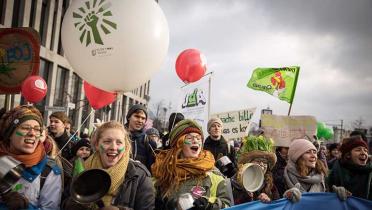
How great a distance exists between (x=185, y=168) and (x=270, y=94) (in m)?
5.12

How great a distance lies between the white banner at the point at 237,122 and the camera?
762cm

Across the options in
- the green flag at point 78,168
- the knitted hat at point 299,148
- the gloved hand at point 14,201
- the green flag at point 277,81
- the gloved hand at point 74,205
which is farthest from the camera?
the green flag at point 277,81

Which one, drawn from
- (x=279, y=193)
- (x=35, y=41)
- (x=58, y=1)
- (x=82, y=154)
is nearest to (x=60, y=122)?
(x=82, y=154)

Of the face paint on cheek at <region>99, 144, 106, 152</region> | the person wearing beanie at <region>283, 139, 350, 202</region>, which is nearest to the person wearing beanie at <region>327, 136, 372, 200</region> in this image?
the person wearing beanie at <region>283, 139, 350, 202</region>

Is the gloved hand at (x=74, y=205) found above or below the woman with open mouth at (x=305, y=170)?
below

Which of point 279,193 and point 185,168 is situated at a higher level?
point 185,168

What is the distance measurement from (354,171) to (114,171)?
2.61 m

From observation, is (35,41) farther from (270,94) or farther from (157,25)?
(270,94)

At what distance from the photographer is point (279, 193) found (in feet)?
11.1

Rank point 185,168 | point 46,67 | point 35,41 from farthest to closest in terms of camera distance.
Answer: point 46,67 → point 35,41 → point 185,168

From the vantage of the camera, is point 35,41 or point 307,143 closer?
point 307,143

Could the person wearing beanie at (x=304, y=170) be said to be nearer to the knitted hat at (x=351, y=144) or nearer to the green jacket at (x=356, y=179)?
the green jacket at (x=356, y=179)

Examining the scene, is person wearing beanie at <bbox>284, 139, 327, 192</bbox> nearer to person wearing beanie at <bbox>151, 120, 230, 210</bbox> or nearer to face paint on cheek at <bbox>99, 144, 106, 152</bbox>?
person wearing beanie at <bbox>151, 120, 230, 210</bbox>

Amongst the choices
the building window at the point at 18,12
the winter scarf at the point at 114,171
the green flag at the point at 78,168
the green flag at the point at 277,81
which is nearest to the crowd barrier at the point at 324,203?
the winter scarf at the point at 114,171
